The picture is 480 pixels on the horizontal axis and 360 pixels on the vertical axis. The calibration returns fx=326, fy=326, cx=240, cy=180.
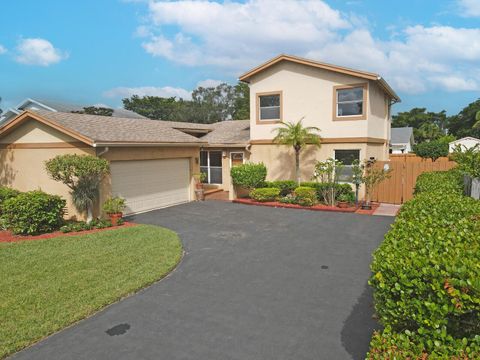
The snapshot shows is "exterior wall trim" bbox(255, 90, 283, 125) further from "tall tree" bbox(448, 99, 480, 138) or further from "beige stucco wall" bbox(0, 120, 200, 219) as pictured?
"tall tree" bbox(448, 99, 480, 138)

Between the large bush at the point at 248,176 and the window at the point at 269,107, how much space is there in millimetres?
2750

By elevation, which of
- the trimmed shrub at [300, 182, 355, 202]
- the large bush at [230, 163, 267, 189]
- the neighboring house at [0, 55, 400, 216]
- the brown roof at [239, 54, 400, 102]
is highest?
the brown roof at [239, 54, 400, 102]

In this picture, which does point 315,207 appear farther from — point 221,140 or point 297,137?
point 221,140

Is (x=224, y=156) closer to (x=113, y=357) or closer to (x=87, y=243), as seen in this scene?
(x=87, y=243)

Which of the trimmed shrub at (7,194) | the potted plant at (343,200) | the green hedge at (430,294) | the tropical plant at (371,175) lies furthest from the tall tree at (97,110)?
the green hedge at (430,294)

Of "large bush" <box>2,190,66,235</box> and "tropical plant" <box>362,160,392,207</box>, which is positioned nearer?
"large bush" <box>2,190,66,235</box>

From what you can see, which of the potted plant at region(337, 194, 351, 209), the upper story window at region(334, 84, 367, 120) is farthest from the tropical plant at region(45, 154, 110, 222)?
the upper story window at region(334, 84, 367, 120)

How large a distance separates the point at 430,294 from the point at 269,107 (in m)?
15.3

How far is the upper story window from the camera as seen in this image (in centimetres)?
1509

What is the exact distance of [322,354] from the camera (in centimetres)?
438

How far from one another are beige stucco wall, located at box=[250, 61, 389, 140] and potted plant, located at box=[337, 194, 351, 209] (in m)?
2.91

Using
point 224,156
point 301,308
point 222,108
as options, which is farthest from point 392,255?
point 222,108

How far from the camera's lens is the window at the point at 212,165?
19.8 metres

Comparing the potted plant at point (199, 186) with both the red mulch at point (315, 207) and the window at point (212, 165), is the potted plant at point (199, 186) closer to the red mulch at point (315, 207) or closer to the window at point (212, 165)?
the red mulch at point (315, 207)
